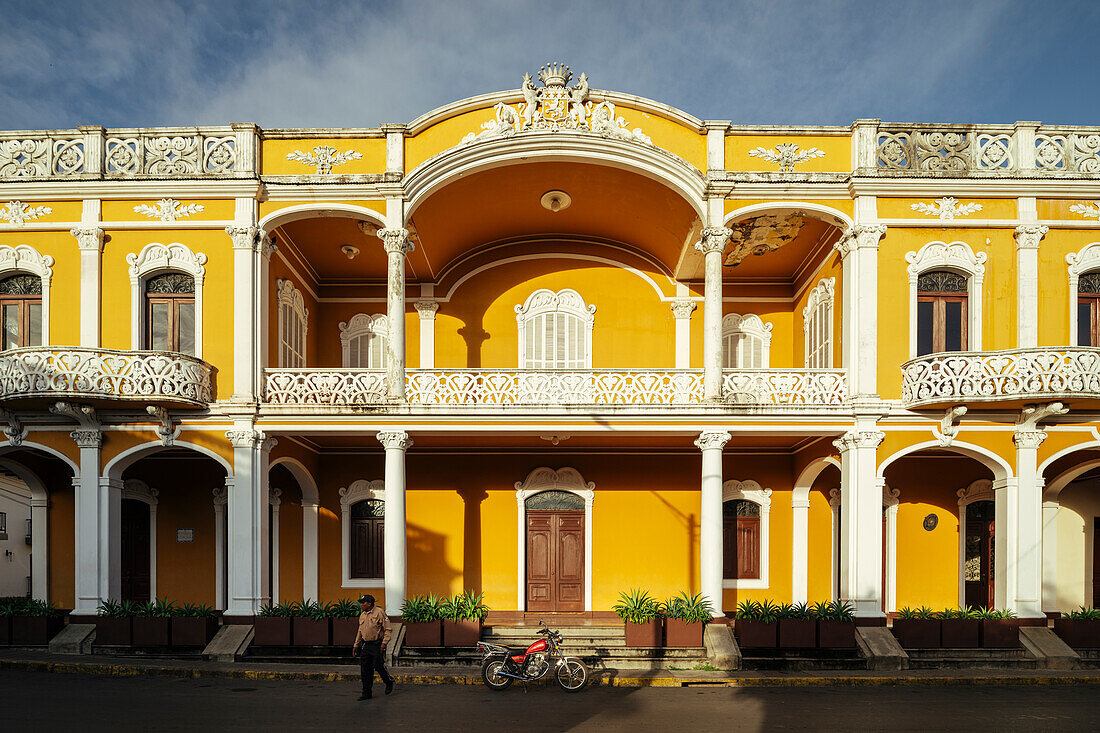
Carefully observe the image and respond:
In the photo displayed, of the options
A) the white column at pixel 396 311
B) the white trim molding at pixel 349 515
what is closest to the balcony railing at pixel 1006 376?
the white column at pixel 396 311

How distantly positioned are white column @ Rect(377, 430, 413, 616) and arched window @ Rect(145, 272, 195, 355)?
4.27m

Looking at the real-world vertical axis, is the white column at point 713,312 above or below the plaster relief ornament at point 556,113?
below

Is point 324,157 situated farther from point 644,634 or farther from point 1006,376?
point 1006,376

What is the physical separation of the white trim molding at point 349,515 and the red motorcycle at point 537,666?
5963mm

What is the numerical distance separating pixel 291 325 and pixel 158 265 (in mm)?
2830

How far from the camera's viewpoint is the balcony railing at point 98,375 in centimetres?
1292

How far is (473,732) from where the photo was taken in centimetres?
920

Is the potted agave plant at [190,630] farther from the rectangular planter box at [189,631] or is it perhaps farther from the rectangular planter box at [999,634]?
the rectangular planter box at [999,634]

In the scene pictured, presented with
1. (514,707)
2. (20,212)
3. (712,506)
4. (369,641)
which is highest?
(20,212)

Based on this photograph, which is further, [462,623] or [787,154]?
[787,154]

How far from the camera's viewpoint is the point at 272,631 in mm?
13055

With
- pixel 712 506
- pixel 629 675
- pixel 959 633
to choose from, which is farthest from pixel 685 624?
pixel 959 633

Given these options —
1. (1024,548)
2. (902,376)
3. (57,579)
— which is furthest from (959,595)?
(57,579)

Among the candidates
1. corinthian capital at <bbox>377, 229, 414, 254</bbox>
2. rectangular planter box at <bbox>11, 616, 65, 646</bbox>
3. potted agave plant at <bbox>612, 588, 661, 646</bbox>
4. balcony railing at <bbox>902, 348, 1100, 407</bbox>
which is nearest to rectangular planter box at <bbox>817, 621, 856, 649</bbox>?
potted agave plant at <bbox>612, 588, 661, 646</bbox>
